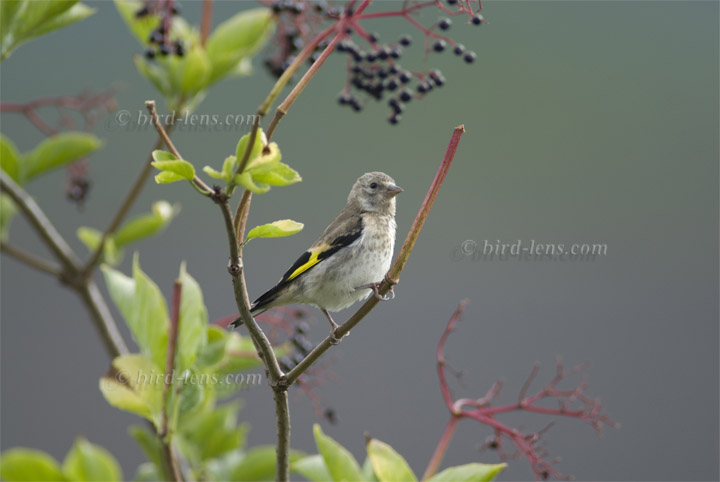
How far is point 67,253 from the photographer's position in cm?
199

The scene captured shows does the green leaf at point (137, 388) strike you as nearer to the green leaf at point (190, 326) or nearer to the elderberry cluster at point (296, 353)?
the green leaf at point (190, 326)

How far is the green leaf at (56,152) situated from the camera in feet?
7.08

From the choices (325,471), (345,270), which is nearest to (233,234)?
(325,471)

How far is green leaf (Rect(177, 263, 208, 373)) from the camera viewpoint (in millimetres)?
1602

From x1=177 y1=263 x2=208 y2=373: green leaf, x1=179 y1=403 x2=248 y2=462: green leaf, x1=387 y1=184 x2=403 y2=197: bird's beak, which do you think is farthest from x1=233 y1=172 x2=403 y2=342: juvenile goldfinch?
x1=177 y1=263 x2=208 y2=373: green leaf

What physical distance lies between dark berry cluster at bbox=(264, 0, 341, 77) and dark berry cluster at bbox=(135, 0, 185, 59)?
27cm

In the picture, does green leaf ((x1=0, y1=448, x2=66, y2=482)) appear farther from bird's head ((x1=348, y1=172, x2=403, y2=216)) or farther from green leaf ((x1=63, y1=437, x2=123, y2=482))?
bird's head ((x1=348, y1=172, x2=403, y2=216))

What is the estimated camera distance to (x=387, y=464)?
1519mm

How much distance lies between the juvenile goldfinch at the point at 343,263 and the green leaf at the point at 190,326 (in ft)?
2.24

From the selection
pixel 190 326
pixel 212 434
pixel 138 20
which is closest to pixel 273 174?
pixel 190 326

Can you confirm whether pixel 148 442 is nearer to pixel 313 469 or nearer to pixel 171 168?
pixel 313 469

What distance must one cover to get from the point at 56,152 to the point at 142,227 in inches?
13.0

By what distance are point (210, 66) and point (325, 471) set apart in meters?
1.16

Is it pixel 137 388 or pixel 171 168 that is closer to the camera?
pixel 171 168
